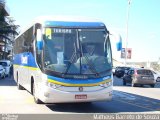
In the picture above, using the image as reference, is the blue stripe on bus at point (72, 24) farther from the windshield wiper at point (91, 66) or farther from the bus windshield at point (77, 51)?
the windshield wiper at point (91, 66)

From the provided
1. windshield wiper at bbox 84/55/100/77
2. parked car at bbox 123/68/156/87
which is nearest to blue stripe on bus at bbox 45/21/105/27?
windshield wiper at bbox 84/55/100/77

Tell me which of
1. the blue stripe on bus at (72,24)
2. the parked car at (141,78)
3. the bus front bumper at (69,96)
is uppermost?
the blue stripe on bus at (72,24)

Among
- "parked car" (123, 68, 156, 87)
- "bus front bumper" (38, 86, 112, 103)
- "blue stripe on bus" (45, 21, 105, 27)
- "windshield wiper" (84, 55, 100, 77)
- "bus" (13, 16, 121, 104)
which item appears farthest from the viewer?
"parked car" (123, 68, 156, 87)

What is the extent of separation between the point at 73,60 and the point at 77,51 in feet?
1.25

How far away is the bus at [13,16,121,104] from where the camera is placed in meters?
13.5

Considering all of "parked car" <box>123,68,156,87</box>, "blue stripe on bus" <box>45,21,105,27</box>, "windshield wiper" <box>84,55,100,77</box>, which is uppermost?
"blue stripe on bus" <box>45,21,105,27</box>

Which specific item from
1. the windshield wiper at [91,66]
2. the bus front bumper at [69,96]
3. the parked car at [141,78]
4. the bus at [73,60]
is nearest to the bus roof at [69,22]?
the bus at [73,60]

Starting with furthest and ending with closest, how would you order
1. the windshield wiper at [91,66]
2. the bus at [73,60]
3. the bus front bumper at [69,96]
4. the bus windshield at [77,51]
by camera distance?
the windshield wiper at [91,66]
the bus windshield at [77,51]
the bus at [73,60]
the bus front bumper at [69,96]

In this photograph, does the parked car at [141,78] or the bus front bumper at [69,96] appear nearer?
the bus front bumper at [69,96]

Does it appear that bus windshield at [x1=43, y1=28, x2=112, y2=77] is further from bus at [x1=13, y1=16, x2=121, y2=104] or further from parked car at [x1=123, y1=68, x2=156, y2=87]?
parked car at [x1=123, y1=68, x2=156, y2=87]

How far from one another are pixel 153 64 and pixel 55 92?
3399 inches

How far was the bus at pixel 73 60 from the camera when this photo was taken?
44.3 feet

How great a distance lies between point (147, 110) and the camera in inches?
577

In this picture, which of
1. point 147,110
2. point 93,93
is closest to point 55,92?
point 93,93
